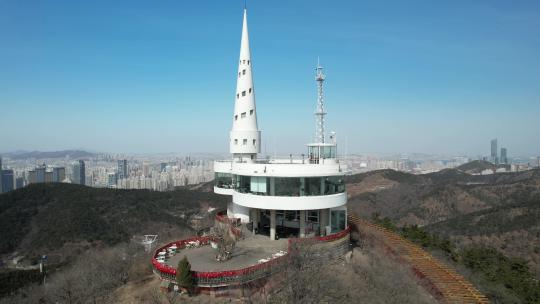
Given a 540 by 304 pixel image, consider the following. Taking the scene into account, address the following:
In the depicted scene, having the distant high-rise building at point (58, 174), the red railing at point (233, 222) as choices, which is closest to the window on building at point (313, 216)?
the red railing at point (233, 222)

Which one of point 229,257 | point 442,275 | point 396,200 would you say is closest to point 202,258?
point 229,257

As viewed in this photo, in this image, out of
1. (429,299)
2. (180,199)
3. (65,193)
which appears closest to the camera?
(429,299)

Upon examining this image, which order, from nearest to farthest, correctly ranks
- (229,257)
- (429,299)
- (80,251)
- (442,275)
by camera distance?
(229,257)
(429,299)
(442,275)
(80,251)

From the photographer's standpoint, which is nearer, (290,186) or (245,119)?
(290,186)

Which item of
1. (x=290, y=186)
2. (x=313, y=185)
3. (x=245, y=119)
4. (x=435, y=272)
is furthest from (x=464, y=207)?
(x=290, y=186)

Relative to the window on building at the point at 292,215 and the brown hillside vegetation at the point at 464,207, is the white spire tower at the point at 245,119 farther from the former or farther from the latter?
the brown hillside vegetation at the point at 464,207

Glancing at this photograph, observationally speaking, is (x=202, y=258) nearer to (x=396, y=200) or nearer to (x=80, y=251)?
(x=80, y=251)

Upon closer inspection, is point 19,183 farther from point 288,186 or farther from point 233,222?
point 288,186

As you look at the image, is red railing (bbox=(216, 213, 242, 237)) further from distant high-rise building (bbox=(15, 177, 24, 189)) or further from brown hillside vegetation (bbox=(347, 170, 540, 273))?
distant high-rise building (bbox=(15, 177, 24, 189))
